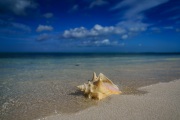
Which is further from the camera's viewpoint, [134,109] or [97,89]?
[97,89]

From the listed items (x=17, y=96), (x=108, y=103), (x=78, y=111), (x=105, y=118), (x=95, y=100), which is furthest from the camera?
(x=17, y=96)

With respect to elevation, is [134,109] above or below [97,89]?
below

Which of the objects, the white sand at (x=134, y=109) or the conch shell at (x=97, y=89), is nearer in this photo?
the white sand at (x=134, y=109)

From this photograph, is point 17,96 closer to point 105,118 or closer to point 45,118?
point 45,118

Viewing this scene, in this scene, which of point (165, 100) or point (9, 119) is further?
point (165, 100)

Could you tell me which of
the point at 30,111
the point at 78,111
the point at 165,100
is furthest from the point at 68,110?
the point at 165,100

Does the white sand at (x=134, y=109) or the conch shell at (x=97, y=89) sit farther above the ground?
the conch shell at (x=97, y=89)

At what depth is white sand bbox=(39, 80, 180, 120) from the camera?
13.8 ft

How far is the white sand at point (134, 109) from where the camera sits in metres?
4.20

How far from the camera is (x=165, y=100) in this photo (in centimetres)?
540

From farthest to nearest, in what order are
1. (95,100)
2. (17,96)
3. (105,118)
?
(17,96) < (95,100) < (105,118)

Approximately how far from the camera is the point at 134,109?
4.66 m

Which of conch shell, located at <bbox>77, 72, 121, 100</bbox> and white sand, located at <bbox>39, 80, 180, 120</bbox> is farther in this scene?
conch shell, located at <bbox>77, 72, 121, 100</bbox>

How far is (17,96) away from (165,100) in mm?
5259
